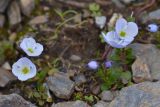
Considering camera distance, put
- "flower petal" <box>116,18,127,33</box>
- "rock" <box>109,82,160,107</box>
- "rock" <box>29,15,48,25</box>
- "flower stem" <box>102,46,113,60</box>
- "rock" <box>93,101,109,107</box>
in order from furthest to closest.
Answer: "rock" <box>29,15,48,25</box> < "flower stem" <box>102,46,113,60</box> < "flower petal" <box>116,18,127,33</box> < "rock" <box>93,101,109,107</box> < "rock" <box>109,82,160,107</box>

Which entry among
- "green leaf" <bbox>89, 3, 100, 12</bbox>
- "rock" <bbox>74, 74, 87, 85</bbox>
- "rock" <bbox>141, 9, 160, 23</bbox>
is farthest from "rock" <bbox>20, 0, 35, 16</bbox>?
"rock" <bbox>141, 9, 160, 23</bbox>

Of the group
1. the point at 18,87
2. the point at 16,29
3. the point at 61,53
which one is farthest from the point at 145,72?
the point at 16,29

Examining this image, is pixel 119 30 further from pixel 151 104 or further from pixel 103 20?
pixel 151 104

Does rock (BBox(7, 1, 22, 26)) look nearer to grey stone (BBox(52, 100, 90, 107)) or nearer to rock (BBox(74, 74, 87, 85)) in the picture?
rock (BBox(74, 74, 87, 85))

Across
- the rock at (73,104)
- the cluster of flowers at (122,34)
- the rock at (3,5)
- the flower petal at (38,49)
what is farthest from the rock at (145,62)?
the rock at (3,5)

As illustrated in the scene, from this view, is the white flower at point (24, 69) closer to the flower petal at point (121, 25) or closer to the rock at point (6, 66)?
the rock at point (6, 66)

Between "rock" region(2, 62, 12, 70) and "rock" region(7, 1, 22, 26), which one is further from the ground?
"rock" region(7, 1, 22, 26)

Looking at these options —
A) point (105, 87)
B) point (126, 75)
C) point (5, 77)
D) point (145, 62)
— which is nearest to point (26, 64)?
→ point (5, 77)

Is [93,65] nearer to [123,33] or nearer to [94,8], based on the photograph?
[123,33]
